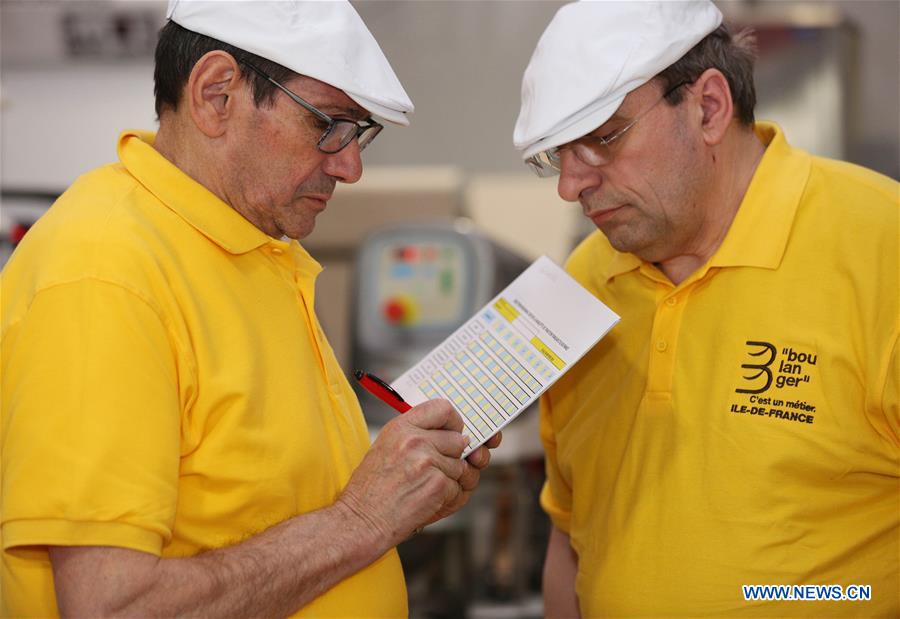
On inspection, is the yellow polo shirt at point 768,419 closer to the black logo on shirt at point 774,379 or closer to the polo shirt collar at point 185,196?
the black logo on shirt at point 774,379

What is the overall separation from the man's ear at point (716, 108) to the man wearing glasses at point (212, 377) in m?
0.48

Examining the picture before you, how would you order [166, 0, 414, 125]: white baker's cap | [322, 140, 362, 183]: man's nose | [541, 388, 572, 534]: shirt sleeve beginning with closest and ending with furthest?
[166, 0, 414, 125]: white baker's cap → [322, 140, 362, 183]: man's nose → [541, 388, 572, 534]: shirt sleeve

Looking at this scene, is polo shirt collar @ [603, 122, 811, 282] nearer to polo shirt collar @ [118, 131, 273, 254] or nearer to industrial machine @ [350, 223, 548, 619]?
polo shirt collar @ [118, 131, 273, 254]

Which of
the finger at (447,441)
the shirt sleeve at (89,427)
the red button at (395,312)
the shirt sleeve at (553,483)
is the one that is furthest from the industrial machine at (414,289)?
the shirt sleeve at (89,427)

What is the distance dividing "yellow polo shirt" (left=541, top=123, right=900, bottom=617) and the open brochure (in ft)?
0.50

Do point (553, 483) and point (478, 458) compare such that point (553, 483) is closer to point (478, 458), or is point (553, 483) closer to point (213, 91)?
point (478, 458)

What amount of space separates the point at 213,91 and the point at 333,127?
0.54 ft

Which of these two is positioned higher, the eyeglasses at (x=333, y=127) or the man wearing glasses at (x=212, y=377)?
the eyeglasses at (x=333, y=127)

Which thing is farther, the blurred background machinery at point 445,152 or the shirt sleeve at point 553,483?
the blurred background machinery at point 445,152

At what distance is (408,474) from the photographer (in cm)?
131

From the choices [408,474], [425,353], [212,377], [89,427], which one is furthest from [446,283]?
[89,427]

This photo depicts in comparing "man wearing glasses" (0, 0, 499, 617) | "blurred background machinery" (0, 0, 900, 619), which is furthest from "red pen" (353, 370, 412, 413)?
"blurred background machinery" (0, 0, 900, 619)

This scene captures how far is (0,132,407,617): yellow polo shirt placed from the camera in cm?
107

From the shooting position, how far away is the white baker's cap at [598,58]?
1.44 meters
